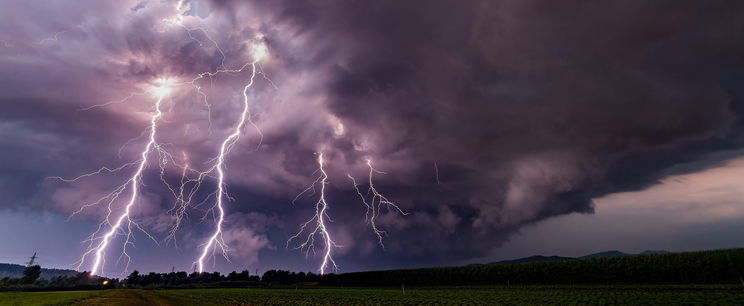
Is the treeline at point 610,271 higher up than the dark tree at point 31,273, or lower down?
higher up

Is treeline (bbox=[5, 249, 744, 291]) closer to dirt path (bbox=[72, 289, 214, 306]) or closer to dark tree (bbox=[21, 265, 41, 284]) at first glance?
dark tree (bbox=[21, 265, 41, 284])

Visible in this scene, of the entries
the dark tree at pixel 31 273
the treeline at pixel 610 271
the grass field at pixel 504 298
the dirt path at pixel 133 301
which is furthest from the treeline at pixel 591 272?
the dirt path at pixel 133 301

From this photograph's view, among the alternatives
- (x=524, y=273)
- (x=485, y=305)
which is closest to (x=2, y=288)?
(x=485, y=305)

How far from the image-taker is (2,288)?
295 feet

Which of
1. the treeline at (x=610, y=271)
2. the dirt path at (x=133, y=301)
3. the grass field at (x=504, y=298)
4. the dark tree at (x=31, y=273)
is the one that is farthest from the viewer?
the dark tree at (x=31, y=273)

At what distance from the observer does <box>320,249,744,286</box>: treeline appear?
56.1m

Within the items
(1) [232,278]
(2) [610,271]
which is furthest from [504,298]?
(1) [232,278]

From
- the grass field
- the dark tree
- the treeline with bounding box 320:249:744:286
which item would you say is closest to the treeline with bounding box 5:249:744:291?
the treeline with bounding box 320:249:744:286

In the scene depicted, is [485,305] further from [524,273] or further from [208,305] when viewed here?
[524,273]

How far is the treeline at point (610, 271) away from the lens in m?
56.1

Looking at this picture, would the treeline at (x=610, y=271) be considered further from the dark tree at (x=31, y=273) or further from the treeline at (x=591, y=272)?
the dark tree at (x=31, y=273)

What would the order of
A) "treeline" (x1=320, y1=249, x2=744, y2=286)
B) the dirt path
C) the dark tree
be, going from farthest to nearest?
the dark tree
"treeline" (x1=320, y1=249, x2=744, y2=286)
the dirt path

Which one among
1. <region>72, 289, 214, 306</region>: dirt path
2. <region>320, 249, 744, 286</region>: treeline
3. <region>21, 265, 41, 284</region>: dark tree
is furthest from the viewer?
<region>21, 265, 41, 284</region>: dark tree

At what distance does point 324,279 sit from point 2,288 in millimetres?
87038
